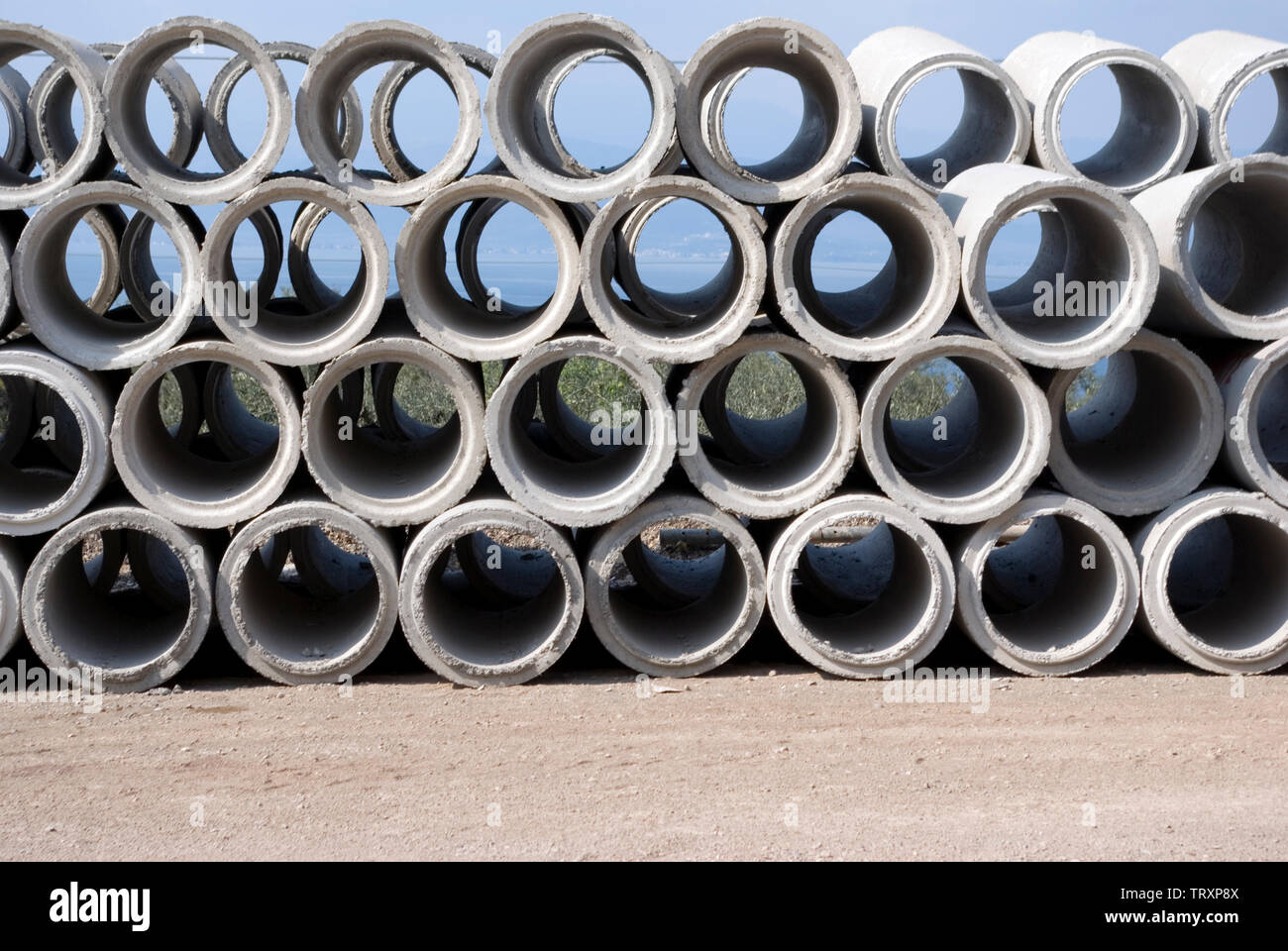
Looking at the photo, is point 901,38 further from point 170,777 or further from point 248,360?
point 170,777

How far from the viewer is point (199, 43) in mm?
5676

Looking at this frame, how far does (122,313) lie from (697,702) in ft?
13.5

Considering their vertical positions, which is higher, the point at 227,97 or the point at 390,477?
the point at 227,97

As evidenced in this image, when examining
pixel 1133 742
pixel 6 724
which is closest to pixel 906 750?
pixel 1133 742

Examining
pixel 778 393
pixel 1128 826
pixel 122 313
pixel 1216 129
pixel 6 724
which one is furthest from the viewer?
pixel 778 393

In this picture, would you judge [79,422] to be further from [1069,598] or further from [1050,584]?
[1050,584]

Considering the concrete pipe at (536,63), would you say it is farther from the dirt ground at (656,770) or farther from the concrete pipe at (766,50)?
the dirt ground at (656,770)

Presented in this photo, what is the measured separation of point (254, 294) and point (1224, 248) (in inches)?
194

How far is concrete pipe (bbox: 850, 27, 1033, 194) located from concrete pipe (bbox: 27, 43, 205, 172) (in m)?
3.53

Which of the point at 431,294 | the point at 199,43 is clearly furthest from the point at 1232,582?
the point at 199,43

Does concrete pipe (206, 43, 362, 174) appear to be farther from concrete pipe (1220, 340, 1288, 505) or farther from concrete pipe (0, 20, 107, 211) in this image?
concrete pipe (1220, 340, 1288, 505)

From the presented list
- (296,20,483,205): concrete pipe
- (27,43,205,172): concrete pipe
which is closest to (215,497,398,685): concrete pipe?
(296,20,483,205): concrete pipe

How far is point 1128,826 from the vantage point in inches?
166

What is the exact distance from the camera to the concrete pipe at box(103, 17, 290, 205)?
552cm
